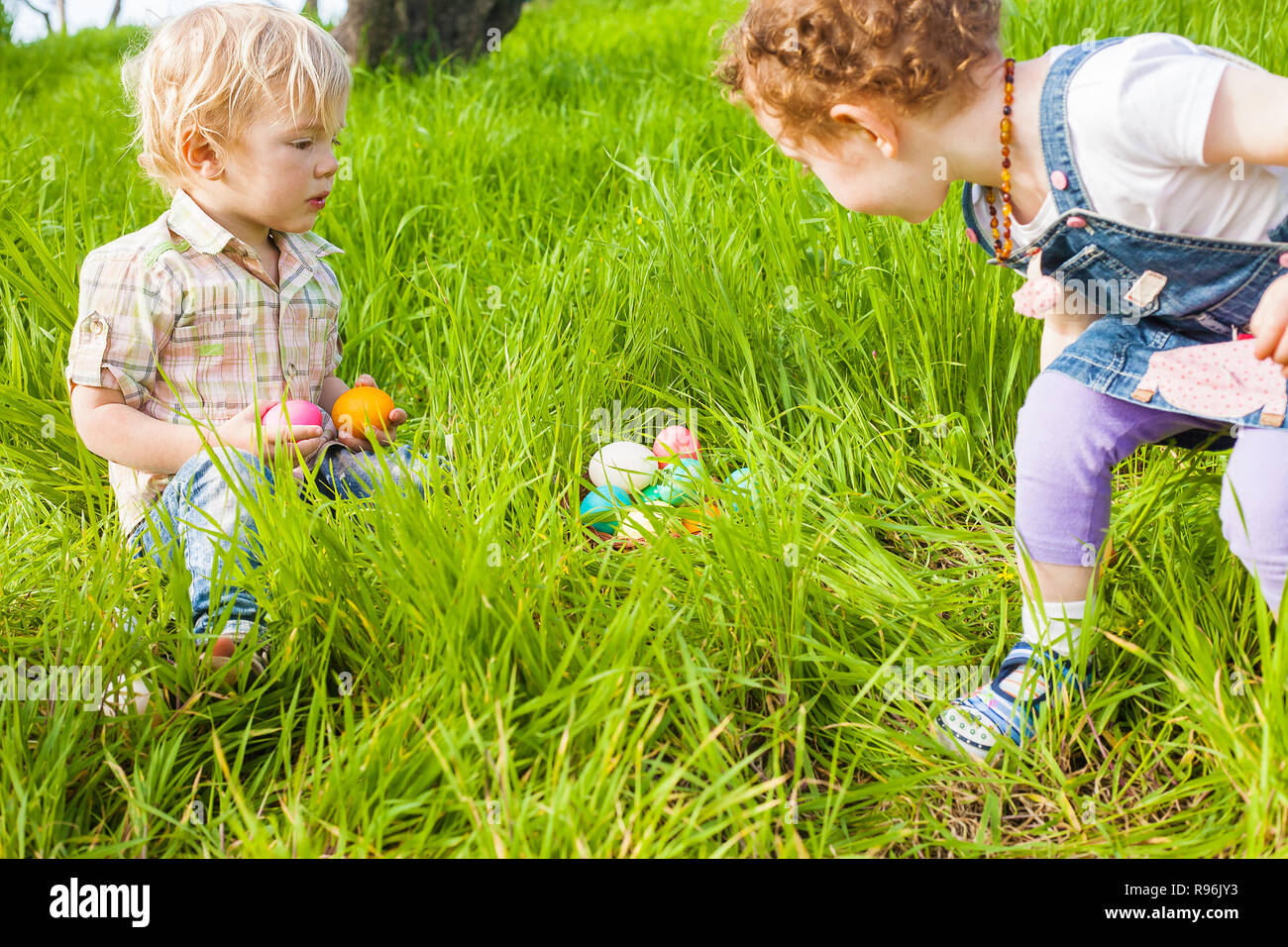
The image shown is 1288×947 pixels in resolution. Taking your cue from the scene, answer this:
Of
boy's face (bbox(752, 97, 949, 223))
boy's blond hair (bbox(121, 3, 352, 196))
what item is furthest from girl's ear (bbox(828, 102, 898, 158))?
boy's blond hair (bbox(121, 3, 352, 196))

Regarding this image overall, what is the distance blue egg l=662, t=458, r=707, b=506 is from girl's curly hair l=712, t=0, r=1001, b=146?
2.01 feet

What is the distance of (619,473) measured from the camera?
2.05 metres

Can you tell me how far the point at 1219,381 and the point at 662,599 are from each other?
83 cm

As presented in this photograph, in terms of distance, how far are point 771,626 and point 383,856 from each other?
629 mm

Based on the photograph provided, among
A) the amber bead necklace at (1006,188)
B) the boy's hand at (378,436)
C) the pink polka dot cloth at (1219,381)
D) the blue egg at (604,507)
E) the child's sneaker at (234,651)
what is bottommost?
the child's sneaker at (234,651)

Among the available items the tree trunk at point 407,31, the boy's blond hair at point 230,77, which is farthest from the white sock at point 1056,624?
the tree trunk at point 407,31

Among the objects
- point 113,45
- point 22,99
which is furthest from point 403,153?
point 113,45

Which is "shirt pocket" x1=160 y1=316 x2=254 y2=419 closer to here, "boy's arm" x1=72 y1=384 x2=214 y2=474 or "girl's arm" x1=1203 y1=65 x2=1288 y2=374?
"boy's arm" x1=72 y1=384 x2=214 y2=474

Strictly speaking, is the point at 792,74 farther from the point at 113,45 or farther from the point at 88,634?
the point at 113,45

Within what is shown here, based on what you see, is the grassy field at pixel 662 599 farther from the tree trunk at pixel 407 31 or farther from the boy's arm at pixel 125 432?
the tree trunk at pixel 407 31

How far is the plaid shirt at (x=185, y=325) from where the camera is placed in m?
1.91

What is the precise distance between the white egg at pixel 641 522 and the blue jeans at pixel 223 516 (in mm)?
345

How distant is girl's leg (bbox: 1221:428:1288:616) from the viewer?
1348mm

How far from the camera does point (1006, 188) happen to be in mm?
1572
